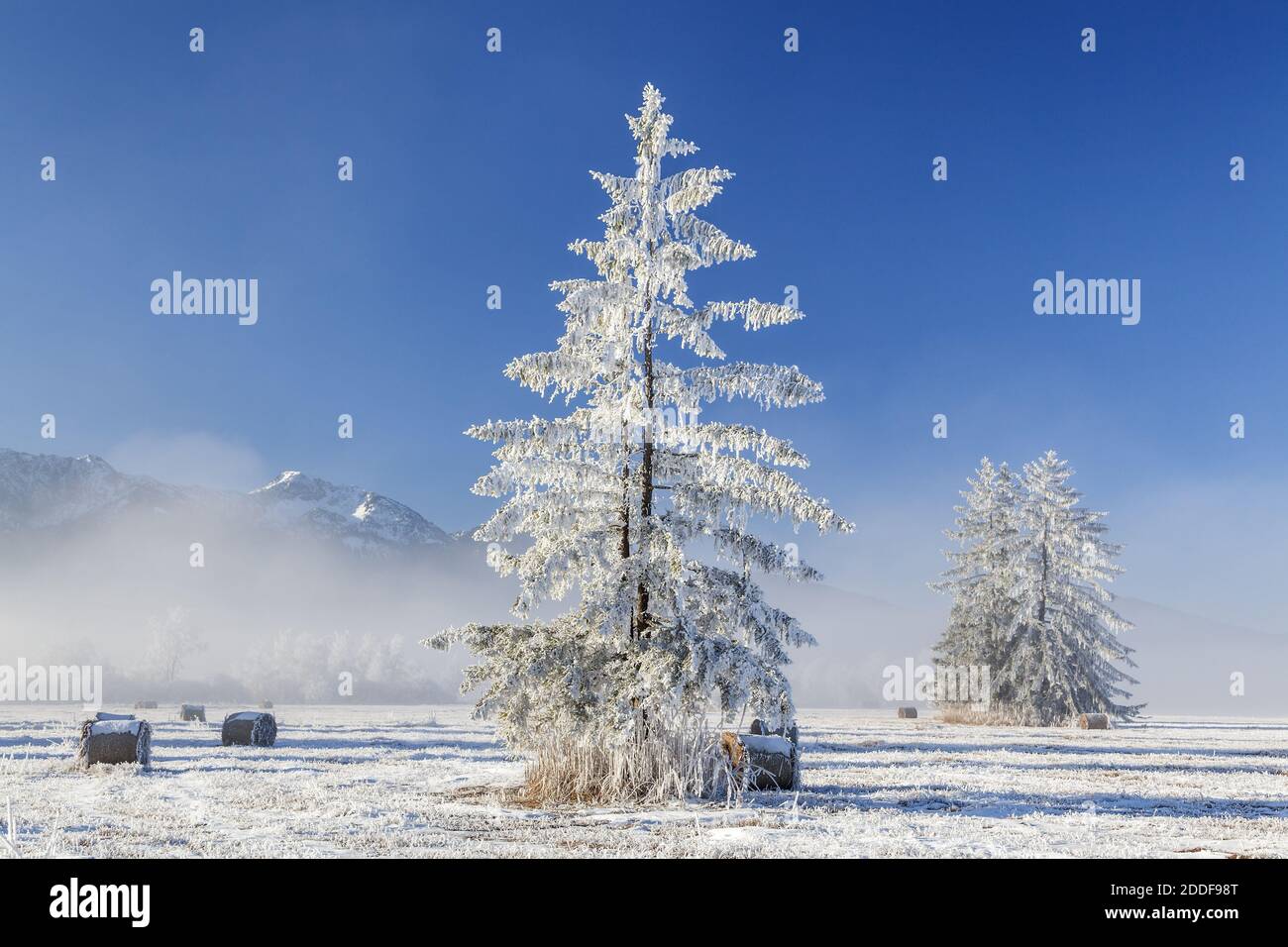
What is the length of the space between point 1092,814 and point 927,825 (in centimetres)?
274

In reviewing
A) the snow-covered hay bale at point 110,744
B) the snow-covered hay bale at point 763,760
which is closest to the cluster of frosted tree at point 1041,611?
the snow-covered hay bale at point 763,760

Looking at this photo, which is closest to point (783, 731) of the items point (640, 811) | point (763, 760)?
point (763, 760)

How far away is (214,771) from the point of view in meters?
19.3

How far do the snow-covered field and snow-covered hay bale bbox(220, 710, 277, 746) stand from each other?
1.05 m

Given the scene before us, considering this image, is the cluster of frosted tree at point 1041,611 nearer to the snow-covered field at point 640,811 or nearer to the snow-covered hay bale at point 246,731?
the snow-covered field at point 640,811

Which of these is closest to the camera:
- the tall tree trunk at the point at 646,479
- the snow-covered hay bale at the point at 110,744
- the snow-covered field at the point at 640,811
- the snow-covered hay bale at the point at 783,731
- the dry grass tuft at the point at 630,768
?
the snow-covered field at the point at 640,811

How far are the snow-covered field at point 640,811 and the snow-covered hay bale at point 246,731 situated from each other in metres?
1.05

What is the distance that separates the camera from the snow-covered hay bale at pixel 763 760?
1664 centimetres

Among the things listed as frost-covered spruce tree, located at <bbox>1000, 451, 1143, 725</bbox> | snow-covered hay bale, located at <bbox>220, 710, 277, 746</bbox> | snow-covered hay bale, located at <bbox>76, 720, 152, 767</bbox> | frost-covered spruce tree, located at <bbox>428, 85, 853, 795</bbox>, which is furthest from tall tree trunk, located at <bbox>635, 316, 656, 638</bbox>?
frost-covered spruce tree, located at <bbox>1000, 451, 1143, 725</bbox>

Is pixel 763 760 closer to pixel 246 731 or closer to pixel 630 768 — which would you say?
pixel 630 768

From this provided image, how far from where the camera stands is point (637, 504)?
55.3 ft

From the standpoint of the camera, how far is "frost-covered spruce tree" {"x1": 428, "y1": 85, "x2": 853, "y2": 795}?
15.5 m
